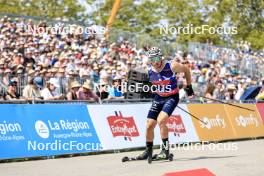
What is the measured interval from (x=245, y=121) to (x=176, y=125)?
4203 mm

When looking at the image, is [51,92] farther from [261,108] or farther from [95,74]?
[261,108]

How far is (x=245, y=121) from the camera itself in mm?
20797

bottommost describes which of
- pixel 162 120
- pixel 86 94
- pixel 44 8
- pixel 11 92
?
pixel 162 120

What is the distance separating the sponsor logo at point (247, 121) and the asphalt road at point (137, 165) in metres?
5.94

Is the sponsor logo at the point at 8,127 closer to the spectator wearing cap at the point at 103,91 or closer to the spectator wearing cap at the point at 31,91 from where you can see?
the spectator wearing cap at the point at 31,91

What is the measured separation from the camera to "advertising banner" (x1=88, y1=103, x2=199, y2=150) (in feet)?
49.0

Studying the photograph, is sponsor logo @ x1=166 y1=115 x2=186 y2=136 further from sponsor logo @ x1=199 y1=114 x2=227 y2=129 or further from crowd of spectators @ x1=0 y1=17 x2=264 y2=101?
crowd of spectators @ x1=0 y1=17 x2=264 y2=101

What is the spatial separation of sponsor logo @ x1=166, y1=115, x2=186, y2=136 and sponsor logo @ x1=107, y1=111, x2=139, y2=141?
1.49 m

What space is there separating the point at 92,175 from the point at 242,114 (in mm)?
11491

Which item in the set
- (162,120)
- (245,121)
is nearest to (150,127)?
(162,120)

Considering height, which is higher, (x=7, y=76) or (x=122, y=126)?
(x=7, y=76)

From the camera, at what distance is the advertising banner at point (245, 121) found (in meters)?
20.1

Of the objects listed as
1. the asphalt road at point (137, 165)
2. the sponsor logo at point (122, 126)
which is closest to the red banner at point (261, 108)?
the sponsor logo at point (122, 126)

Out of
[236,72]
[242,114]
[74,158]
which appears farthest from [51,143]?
[236,72]
